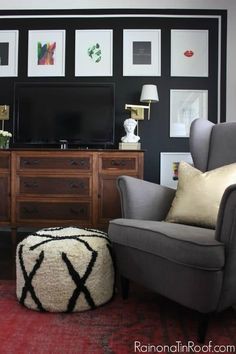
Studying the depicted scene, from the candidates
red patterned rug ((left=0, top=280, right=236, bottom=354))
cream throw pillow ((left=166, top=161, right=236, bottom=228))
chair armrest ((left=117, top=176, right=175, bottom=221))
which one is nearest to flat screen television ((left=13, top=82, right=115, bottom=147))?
chair armrest ((left=117, top=176, right=175, bottom=221))

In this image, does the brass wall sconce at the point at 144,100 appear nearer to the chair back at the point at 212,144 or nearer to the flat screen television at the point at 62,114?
the flat screen television at the point at 62,114

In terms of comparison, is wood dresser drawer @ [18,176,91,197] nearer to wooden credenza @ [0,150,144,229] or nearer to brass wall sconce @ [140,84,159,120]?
wooden credenza @ [0,150,144,229]

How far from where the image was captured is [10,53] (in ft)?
11.3

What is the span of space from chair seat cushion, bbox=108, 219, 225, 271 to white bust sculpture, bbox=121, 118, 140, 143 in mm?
1600

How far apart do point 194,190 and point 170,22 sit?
240 centimetres

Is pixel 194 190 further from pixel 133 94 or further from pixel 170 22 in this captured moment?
pixel 170 22

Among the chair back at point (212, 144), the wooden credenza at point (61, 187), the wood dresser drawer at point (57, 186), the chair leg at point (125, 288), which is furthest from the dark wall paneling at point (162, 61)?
the chair leg at point (125, 288)

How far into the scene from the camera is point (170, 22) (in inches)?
132

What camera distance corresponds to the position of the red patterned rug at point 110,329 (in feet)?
3.92

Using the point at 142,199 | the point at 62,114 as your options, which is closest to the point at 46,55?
the point at 62,114

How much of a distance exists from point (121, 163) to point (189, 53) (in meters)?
1.48

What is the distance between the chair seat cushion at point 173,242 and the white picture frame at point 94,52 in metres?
2.25

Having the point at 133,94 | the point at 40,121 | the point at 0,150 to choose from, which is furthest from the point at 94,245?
the point at 133,94

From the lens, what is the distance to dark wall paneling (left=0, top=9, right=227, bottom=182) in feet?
11.0
